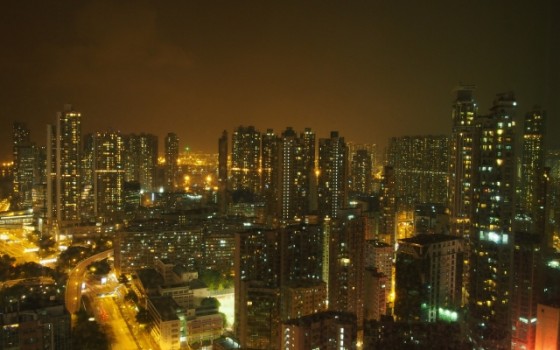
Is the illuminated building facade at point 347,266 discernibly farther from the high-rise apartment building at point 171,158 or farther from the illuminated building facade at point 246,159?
the high-rise apartment building at point 171,158

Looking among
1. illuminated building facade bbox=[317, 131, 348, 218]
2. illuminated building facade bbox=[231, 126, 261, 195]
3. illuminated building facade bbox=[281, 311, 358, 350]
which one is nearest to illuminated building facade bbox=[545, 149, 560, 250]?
illuminated building facade bbox=[281, 311, 358, 350]

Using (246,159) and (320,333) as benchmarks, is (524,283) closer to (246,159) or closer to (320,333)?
(320,333)

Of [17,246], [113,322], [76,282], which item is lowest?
[113,322]

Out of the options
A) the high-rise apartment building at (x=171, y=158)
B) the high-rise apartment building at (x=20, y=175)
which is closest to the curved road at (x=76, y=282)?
the high-rise apartment building at (x=20, y=175)

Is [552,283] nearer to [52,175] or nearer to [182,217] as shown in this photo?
[182,217]

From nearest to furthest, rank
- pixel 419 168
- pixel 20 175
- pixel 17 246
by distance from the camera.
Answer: pixel 17 246 < pixel 419 168 < pixel 20 175

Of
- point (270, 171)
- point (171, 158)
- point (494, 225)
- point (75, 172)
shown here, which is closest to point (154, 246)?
point (270, 171)

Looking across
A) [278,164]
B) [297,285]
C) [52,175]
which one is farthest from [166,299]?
[52,175]
